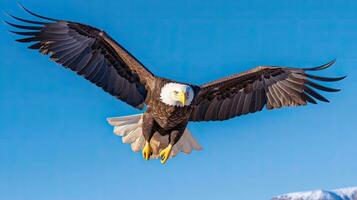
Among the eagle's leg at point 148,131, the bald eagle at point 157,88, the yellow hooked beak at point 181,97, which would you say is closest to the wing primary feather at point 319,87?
the bald eagle at point 157,88

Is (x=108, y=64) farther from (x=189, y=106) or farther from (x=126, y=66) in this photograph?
(x=189, y=106)

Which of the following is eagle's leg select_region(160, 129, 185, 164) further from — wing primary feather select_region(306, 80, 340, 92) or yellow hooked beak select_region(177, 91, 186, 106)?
wing primary feather select_region(306, 80, 340, 92)

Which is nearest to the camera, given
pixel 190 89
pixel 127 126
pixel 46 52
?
pixel 190 89

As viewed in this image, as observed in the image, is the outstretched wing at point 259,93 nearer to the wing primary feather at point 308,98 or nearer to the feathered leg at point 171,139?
the wing primary feather at point 308,98

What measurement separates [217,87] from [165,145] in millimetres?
1191

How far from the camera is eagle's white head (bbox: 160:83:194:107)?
8.11m

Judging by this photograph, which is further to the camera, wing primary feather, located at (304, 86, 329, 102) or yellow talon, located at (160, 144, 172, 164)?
wing primary feather, located at (304, 86, 329, 102)

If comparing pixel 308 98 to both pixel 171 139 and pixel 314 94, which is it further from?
pixel 171 139

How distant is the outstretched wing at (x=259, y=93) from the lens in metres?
9.68

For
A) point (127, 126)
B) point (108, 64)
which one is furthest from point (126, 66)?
point (127, 126)

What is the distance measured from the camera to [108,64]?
30.3 ft

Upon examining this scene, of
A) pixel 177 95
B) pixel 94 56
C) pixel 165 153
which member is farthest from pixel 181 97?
pixel 94 56

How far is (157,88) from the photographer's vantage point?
8594 millimetres

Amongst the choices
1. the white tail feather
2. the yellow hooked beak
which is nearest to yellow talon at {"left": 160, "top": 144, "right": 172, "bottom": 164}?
the yellow hooked beak
